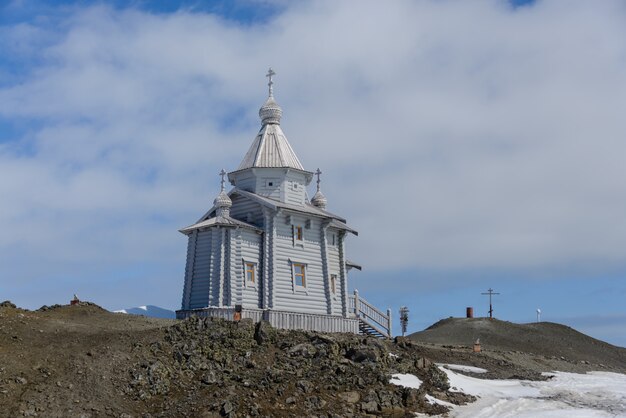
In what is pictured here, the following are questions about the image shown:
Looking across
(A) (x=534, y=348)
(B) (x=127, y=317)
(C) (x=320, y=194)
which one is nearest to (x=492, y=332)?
(A) (x=534, y=348)

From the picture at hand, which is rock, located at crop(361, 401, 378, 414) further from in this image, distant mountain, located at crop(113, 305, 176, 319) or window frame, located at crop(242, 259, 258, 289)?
distant mountain, located at crop(113, 305, 176, 319)

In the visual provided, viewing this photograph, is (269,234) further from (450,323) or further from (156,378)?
(450,323)

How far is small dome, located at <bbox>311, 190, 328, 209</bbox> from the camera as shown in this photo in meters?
46.7

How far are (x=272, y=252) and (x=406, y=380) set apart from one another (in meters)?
10.9

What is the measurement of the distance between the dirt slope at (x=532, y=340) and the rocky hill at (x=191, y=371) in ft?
59.5

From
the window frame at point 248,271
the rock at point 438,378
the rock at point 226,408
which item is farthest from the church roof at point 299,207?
the rock at point 226,408

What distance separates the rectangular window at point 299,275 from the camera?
137 feet

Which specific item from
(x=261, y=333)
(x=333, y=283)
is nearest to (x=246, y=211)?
(x=333, y=283)

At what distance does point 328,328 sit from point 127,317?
1007 centimetres

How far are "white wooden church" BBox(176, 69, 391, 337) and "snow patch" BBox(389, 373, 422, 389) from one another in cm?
695

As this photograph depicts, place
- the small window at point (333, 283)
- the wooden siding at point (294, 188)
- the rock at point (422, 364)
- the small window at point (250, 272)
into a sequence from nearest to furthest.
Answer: the rock at point (422, 364) → the small window at point (250, 272) → the wooden siding at point (294, 188) → the small window at point (333, 283)

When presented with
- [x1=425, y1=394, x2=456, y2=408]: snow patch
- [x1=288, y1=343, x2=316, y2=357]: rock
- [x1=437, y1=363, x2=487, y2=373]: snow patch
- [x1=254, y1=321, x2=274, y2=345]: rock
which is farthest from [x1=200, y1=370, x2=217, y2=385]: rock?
[x1=437, y1=363, x2=487, y2=373]: snow patch

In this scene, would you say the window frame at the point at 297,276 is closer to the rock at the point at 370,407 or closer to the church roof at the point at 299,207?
the church roof at the point at 299,207

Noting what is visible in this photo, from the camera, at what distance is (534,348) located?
175 feet
